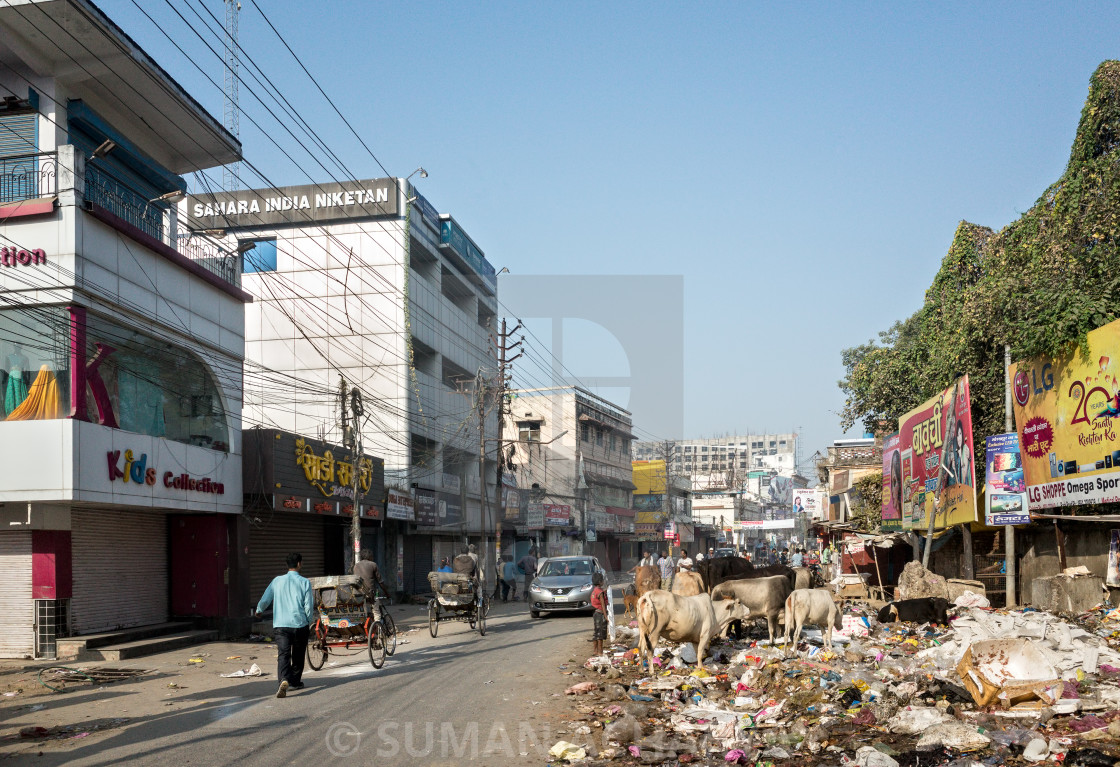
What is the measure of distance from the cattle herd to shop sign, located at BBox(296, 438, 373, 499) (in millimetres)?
11715

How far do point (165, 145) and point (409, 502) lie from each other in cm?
1607

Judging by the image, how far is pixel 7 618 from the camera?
17047mm

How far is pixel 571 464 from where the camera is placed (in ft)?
217

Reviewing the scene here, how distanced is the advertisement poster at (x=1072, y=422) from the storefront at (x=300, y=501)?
1666 cm

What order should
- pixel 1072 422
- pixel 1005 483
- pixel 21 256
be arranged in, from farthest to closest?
pixel 1005 483, pixel 1072 422, pixel 21 256

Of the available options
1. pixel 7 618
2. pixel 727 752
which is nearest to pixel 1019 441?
pixel 727 752

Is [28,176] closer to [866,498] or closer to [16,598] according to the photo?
[16,598]

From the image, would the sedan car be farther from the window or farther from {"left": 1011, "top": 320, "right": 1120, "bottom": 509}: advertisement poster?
the window

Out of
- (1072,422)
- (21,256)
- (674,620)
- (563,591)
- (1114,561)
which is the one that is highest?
(21,256)

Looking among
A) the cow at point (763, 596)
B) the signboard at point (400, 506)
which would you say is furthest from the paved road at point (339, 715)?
the signboard at point (400, 506)

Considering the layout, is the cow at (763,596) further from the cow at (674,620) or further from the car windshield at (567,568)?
the car windshield at (567,568)

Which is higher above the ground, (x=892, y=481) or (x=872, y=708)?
(x=892, y=481)

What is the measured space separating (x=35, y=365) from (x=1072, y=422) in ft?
62.3

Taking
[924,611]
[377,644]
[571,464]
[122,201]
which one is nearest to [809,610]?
[924,611]
